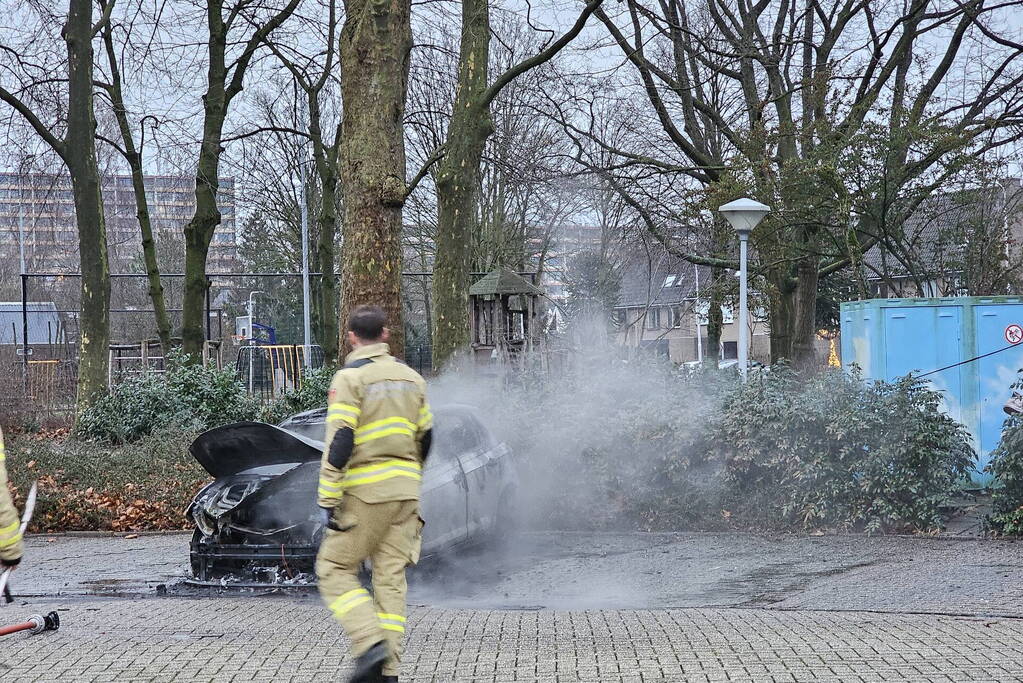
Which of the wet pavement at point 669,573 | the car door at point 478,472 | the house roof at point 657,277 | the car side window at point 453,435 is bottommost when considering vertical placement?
the wet pavement at point 669,573

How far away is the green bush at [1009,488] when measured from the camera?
31.3ft

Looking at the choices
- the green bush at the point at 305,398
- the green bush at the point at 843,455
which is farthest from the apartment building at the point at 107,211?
the green bush at the point at 843,455

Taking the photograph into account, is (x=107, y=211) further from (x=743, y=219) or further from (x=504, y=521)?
(x=504, y=521)

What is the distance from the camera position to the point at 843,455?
404 inches

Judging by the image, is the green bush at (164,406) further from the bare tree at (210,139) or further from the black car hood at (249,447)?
the black car hood at (249,447)

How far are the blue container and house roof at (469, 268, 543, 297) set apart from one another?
6936mm

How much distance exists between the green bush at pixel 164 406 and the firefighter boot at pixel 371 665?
454 inches

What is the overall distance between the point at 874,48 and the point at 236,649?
64.4ft

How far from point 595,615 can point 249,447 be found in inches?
112

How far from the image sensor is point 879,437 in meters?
10.2

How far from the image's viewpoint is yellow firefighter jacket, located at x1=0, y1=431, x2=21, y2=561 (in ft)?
16.1

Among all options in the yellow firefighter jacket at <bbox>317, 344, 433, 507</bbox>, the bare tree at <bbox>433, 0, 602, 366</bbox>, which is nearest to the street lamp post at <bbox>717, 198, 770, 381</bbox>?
the bare tree at <bbox>433, 0, 602, 366</bbox>

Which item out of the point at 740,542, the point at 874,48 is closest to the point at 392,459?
the point at 740,542

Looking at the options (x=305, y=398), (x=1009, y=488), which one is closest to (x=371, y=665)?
(x=1009, y=488)
